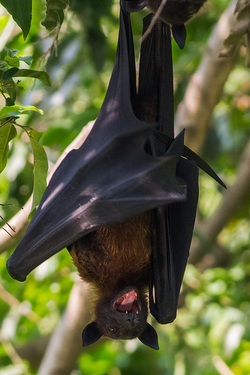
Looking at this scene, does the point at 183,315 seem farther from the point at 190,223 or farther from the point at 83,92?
the point at 83,92

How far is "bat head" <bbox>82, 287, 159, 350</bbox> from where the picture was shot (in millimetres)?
2414

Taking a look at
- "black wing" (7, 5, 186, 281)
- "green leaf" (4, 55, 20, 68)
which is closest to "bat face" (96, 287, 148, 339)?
"black wing" (7, 5, 186, 281)

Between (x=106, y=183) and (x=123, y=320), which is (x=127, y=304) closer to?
(x=123, y=320)

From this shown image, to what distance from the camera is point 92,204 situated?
1.89m

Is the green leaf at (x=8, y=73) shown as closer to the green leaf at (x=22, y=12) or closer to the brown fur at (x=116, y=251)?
the green leaf at (x=22, y=12)

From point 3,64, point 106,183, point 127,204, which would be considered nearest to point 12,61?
point 3,64

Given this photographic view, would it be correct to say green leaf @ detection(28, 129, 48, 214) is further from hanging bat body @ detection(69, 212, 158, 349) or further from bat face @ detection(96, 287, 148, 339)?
bat face @ detection(96, 287, 148, 339)

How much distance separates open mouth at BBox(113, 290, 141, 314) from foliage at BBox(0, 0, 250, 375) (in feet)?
4.16

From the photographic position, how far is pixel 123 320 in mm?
2398

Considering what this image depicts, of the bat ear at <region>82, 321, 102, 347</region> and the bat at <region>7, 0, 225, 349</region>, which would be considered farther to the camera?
the bat ear at <region>82, 321, 102, 347</region>

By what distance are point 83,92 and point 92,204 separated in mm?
4437

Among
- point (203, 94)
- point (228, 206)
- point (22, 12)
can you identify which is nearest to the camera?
point (22, 12)

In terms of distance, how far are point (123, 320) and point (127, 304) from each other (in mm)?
157

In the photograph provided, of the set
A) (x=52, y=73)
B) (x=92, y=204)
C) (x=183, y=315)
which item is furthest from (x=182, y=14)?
(x=183, y=315)
